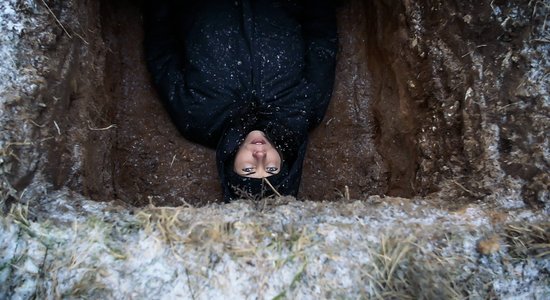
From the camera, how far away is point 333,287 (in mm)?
1536

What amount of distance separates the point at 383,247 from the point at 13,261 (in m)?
1.11

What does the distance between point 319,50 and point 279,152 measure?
622 millimetres

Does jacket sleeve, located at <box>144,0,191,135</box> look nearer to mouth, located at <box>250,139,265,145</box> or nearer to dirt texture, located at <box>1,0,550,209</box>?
dirt texture, located at <box>1,0,550,209</box>

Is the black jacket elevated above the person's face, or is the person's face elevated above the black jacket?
the black jacket

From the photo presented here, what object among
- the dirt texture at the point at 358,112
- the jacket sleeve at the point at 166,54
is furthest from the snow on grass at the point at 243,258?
the jacket sleeve at the point at 166,54

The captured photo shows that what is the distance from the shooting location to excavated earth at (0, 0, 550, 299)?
1534mm

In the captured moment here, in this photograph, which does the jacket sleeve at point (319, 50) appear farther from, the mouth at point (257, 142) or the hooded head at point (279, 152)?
the mouth at point (257, 142)

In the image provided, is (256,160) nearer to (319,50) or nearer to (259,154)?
(259,154)

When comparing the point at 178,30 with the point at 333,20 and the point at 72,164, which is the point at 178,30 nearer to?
the point at 333,20

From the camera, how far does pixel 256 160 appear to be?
246cm

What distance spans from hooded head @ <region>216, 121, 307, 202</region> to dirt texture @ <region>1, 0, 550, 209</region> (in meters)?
0.23

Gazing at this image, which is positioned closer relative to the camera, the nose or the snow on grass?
the snow on grass

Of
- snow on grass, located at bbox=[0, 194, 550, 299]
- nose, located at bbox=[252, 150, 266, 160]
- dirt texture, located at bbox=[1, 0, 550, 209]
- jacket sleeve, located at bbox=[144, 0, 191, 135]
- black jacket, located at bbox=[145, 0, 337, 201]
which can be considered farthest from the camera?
jacket sleeve, located at bbox=[144, 0, 191, 135]

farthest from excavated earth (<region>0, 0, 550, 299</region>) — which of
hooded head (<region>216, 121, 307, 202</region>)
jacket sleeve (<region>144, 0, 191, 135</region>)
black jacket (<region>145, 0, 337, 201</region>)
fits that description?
hooded head (<region>216, 121, 307, 202</region>)
